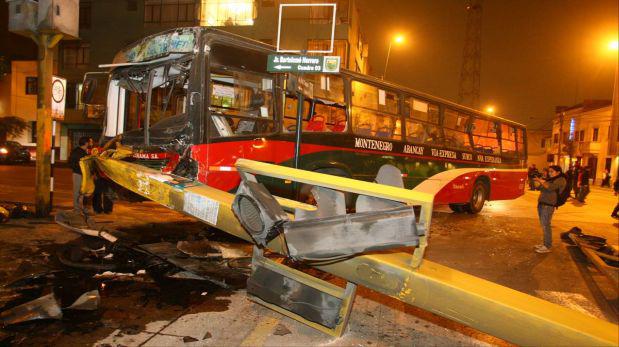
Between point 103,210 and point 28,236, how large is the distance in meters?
2.51

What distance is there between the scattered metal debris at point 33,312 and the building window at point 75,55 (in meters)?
32.9

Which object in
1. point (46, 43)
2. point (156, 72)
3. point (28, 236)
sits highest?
point (46, 43)

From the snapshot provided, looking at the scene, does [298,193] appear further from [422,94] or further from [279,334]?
[422,94]

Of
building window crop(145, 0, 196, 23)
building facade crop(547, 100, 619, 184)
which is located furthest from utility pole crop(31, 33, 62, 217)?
building facade crop(547, 100, 619, 184)

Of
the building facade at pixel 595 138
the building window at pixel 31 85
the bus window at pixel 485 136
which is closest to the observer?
the bus window at pixel 485 136

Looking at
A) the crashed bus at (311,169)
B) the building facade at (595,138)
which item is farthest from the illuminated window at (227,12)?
the building facade at (595,138)

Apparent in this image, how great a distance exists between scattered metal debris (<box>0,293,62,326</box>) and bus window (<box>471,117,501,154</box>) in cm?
1150

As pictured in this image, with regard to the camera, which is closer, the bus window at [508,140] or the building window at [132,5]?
the bus window at [508,140]

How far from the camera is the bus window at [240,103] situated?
6355 millimetres

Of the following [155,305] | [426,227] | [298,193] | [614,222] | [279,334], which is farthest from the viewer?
[614,222]

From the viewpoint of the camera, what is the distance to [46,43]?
8.54 metres

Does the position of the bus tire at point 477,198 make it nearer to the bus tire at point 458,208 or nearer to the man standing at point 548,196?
the bus tire at point 458,208

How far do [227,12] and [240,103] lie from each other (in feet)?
75.3

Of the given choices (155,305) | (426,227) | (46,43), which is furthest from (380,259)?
(46,43)
